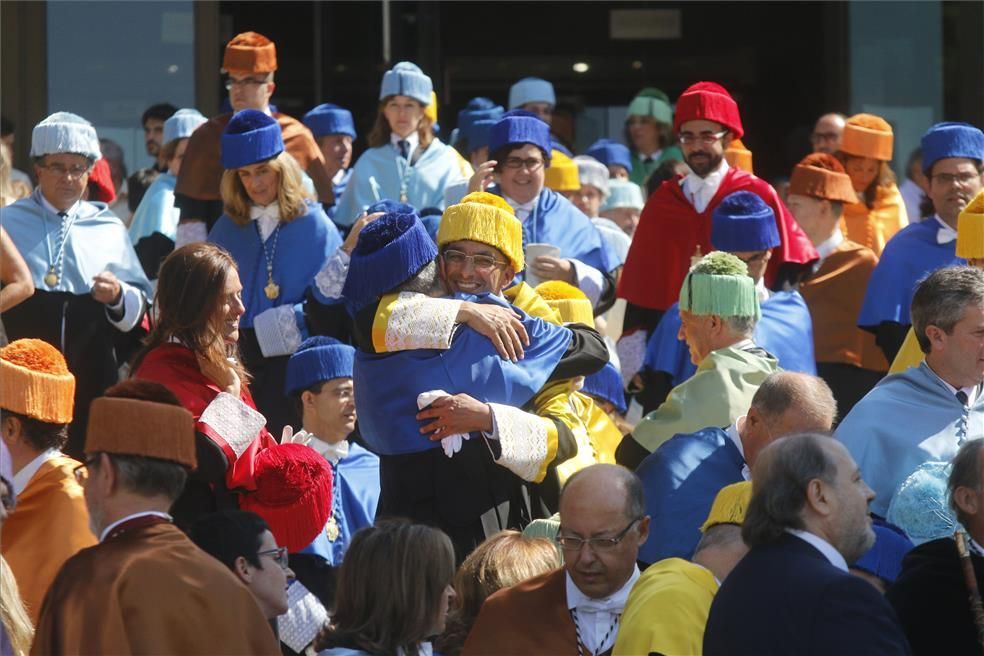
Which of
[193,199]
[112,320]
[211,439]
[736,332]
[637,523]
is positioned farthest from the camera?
[193,199]

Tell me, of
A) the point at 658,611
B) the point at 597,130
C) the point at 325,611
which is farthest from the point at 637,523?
the point at 597,130

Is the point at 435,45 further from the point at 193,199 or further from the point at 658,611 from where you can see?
the point at 658,611

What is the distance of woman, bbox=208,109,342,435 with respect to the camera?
8.59m

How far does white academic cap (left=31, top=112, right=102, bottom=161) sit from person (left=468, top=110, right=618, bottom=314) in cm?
174

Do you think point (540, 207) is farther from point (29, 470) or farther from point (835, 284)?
point (29, 470)

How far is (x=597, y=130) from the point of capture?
15906mm

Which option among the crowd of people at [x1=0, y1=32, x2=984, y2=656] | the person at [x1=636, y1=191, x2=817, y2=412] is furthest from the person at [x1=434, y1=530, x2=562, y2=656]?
the person at [x1=636, y1=191, x2=817, y2=412]

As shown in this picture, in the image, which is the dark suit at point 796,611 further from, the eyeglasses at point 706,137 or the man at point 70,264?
the eyeglasses at point 706,137

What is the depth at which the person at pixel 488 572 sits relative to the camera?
18.8 ft

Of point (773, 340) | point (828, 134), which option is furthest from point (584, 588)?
point (828, 134)

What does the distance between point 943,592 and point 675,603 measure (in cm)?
69

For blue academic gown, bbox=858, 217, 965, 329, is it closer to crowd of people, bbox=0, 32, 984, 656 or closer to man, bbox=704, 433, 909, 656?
crowd of people, bbox=0, 32, 984, 656

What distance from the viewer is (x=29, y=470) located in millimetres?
6043

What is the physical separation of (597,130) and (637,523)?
10.7 meters
